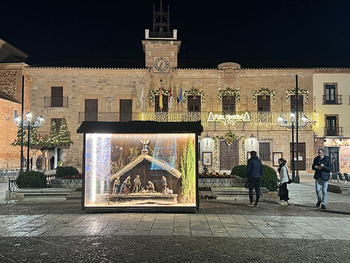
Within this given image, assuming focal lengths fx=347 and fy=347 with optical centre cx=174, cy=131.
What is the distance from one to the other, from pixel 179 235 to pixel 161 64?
23.4m

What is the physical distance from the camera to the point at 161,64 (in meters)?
29.3

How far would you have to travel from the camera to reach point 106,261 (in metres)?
5.46

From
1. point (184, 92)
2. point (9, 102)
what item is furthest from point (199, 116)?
point (9, 102)

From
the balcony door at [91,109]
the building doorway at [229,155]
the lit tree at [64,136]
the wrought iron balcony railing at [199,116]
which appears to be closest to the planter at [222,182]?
the wrought iron balcony railing at [199,116]

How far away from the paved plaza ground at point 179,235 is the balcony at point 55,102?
64.6 ft

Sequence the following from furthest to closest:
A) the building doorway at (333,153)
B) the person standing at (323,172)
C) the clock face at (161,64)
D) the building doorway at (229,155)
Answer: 1. the building doorway at (333,153)
2. the clock face at (161,64)
3. the building doorway at (229,155)
4. the person standing at (323,172)

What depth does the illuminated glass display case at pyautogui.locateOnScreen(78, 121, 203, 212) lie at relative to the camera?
9.81 m

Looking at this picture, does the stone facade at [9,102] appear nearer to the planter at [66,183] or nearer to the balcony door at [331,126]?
the planter at [66,183]

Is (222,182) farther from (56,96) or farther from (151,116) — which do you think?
(56,96)

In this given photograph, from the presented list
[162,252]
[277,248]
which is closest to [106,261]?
[162,252]

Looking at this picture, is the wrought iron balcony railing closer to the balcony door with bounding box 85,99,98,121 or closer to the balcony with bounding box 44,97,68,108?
the balcony door with bounding box 85,99,98,121

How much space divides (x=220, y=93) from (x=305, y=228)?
22.1 meters

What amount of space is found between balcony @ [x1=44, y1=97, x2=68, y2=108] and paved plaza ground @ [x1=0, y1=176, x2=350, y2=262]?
64.6ft

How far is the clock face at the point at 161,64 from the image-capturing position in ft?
96.0
